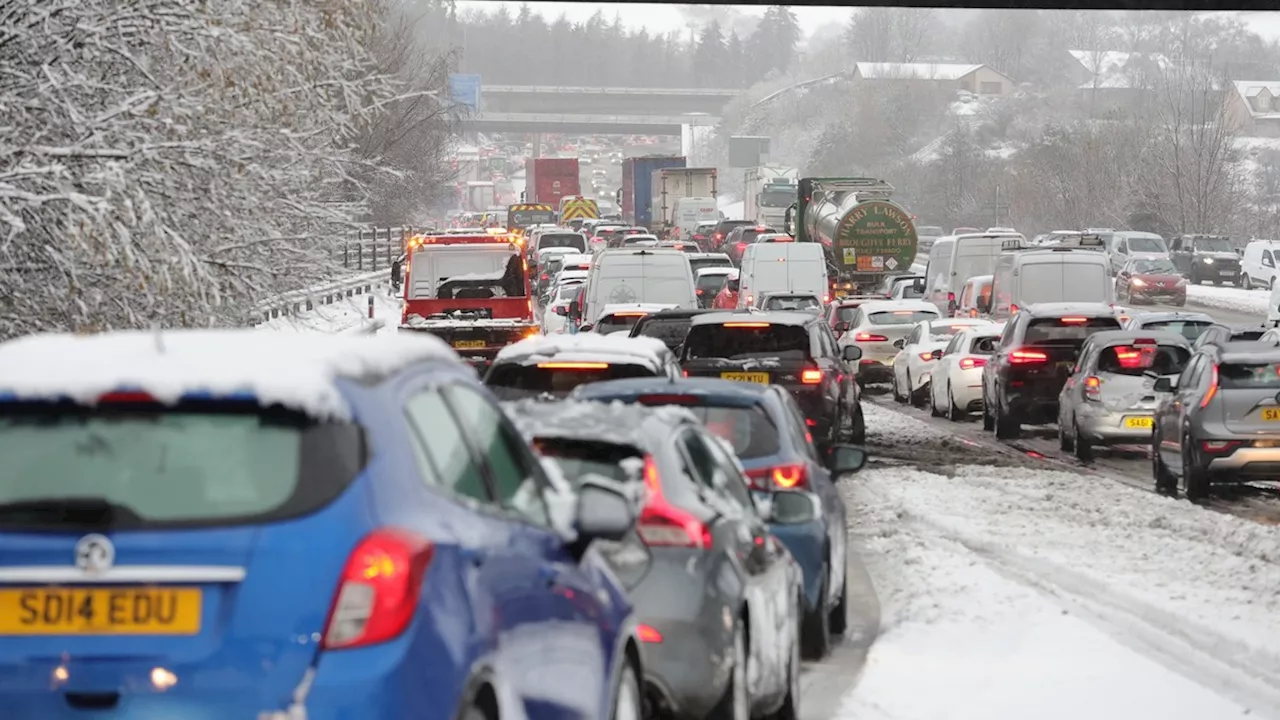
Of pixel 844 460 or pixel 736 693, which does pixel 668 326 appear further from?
pixel 736 693

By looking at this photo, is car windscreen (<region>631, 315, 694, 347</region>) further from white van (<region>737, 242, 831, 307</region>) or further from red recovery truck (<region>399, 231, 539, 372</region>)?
white van (<region>737, 242, 831, 307</region>)

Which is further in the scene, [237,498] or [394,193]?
[394,193]

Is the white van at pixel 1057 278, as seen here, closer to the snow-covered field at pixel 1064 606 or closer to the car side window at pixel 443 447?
the snow-covered field at pixel 1064 606

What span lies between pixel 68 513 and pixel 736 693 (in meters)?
3.35

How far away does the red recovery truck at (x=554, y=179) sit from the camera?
119m

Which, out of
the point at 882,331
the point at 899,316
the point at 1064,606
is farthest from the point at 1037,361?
the point at 1064,606

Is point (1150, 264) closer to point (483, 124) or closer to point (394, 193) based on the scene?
point (394, 193)

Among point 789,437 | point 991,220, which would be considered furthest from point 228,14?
point 991,220

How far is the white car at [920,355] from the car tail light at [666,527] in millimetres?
24392

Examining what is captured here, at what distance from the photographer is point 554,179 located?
11969 centimetres

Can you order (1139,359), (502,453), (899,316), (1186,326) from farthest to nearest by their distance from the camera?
(899,316), (1186,326), (1139,359), (502,453)

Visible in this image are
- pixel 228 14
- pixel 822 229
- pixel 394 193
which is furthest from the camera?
pixel 394 193

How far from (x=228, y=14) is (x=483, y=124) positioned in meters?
154

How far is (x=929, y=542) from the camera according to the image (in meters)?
15.1
